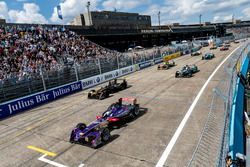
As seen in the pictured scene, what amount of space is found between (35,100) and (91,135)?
1014 centimetres

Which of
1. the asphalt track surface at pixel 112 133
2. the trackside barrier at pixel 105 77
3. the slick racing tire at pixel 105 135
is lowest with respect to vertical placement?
the asphalt track surface at pixel 112 133

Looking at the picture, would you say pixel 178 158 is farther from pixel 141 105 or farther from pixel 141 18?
pixel 141 18

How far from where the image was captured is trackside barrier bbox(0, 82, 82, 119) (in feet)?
51.7

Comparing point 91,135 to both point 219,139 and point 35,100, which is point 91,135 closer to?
point 219,139

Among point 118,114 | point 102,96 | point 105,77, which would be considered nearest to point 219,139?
point 118,114

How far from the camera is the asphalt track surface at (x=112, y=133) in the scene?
8609mm

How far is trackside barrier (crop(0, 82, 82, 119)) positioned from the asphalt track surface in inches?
30.1

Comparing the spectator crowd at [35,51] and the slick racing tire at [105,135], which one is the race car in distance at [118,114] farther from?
the spectator crowd at [35,51]

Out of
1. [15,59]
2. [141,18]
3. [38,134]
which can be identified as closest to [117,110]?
[38,134]

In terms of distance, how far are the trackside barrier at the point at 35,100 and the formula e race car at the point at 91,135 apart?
8.09m

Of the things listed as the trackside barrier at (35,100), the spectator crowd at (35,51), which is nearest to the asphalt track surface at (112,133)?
the trackside barrier at (35,100)

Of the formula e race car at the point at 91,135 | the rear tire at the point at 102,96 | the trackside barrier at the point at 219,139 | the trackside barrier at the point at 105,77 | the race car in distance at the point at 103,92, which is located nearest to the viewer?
the trackside barrier at the point at 219,139

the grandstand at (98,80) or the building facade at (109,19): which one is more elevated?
the building facade at (109,19)

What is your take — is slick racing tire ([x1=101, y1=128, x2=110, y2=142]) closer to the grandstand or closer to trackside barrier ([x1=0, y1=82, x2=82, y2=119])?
the grandstand
